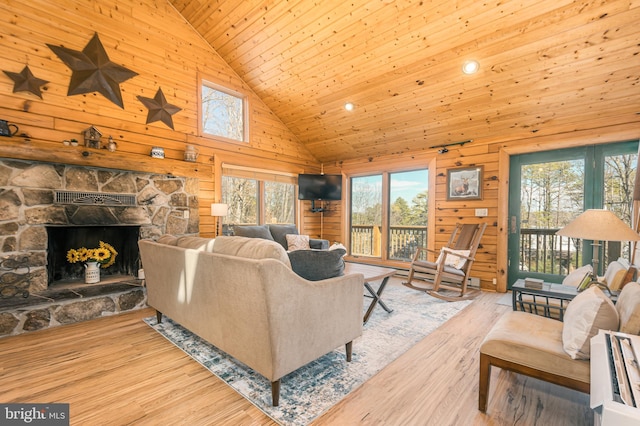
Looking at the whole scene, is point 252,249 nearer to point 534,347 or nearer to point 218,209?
point 534,347

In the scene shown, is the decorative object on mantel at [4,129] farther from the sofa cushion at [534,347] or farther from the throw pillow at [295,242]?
the sofa cushion at [534,347]

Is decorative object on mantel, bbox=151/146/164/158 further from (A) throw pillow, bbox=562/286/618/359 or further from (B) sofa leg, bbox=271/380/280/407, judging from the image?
(A) throw pillow, bbox=562/286/618/359

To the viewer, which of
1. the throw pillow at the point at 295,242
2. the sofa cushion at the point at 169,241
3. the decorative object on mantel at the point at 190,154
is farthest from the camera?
the throw pillow at the point at 295,242

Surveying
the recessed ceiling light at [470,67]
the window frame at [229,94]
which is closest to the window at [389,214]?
the recessed ceiling light at [470,67]

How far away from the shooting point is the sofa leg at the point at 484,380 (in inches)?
64.6

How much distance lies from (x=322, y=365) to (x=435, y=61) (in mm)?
3718

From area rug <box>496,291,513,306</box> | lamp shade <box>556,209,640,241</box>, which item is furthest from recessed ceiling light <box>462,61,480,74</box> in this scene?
area rug <box>496,291,513,306</box>

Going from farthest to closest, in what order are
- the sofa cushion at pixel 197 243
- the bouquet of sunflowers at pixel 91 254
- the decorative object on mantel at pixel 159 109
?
the decorative object on mantel at pixel 159 109, the bouquet of sunflowers at pixel 91 254, the sofa cushion at pixel 197 243

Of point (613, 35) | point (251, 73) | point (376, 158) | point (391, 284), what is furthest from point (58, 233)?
point (613, 35)

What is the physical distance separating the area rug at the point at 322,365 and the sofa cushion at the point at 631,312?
1417 millimetres

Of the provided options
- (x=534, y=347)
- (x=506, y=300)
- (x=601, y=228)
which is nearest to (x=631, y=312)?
(x=534, y=347)

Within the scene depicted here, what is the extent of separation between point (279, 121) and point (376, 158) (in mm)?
2140

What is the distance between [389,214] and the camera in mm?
5793

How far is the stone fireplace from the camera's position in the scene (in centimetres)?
286
